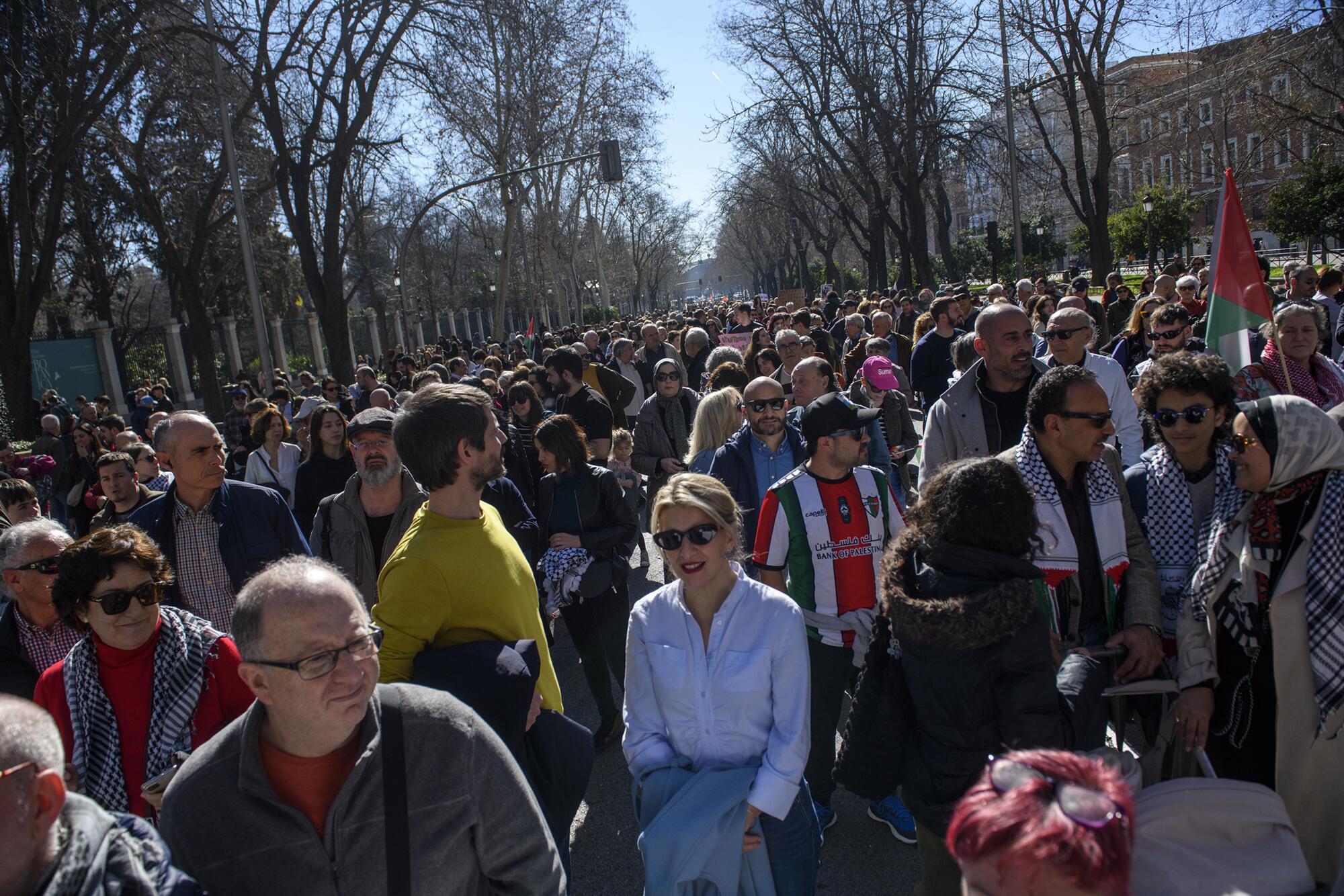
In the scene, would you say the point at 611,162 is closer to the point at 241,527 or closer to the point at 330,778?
the point at 241,527

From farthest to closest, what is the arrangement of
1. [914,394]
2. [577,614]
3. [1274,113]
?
[1274,113] < [914,394] < [577,614]

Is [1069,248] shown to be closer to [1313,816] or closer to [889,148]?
[889,148]

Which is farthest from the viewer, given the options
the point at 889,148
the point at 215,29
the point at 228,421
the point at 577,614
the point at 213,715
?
the point at 889,148

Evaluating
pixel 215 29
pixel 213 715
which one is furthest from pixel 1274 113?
pixel 213 715

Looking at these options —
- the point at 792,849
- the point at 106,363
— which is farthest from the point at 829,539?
the point at 106,363

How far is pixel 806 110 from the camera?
27.8 meters

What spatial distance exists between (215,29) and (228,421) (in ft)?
31.1

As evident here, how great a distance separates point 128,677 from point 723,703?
184 centimetres

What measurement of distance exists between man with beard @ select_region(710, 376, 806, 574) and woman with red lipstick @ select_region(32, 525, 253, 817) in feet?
8.51

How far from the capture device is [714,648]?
2.74 metres

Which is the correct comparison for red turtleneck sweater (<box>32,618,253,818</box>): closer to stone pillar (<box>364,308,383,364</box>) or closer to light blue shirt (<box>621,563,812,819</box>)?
light blue shirt (<box>621,563,812,819</box>)

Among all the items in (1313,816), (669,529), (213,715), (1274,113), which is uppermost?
(1274,113)

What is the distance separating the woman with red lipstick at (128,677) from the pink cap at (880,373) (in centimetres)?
486

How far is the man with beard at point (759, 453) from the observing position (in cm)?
473
